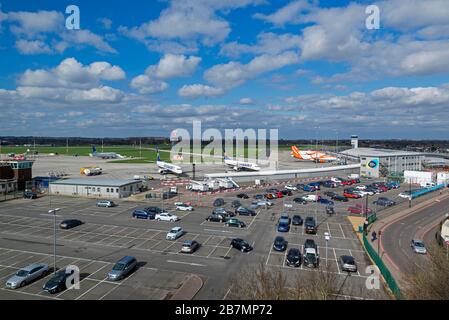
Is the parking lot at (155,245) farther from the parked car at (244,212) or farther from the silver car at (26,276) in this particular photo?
the parked car at (244,212)

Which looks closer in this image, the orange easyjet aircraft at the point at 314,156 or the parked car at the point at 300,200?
the parked car at the point at 300,200

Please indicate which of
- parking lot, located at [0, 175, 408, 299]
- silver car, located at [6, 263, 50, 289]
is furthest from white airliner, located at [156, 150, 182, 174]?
silver car, located at [6, 263, 50, 289]

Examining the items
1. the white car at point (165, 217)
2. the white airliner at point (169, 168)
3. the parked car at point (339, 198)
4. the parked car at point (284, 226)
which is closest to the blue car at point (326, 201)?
the parked car at point (339, 198)

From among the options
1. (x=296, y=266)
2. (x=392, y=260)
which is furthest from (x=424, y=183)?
(x=296, y=266)

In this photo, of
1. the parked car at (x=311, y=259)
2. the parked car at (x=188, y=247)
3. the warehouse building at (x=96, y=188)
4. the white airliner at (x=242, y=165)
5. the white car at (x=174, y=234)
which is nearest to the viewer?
the parked car at (x=311, y=259)

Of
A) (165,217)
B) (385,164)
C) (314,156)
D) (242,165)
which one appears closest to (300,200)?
(165,217)

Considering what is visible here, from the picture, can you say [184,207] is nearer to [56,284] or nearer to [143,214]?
[143,214]
